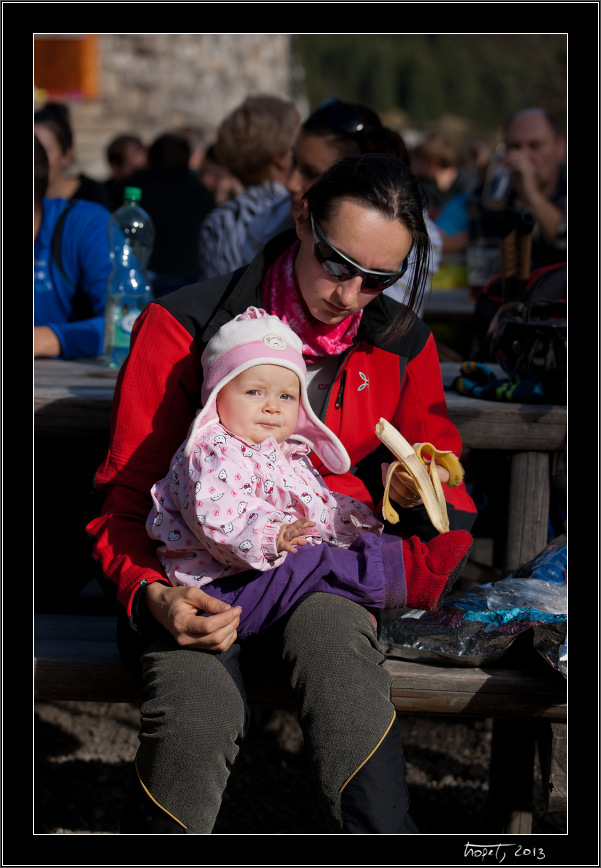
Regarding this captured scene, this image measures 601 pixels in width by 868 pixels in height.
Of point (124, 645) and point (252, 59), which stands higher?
point (252, 59)

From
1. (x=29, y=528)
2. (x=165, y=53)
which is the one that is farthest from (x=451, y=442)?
(x=165, y=53)

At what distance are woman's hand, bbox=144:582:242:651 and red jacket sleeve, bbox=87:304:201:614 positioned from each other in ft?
0.80

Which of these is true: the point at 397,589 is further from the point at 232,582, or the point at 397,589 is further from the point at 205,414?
the point at 205,414

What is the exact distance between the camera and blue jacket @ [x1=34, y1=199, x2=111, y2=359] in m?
3.39

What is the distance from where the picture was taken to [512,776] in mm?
2471

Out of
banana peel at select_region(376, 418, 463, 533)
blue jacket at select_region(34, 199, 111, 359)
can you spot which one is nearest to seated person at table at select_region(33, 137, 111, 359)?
blue jacket at select_region(34, 199, 111, 359)

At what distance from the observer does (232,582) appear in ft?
6.27

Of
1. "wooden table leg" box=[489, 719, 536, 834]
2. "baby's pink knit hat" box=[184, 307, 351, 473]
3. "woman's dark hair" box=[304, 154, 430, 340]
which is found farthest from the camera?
"wooden table leg" box=[489, 719, 536, 834]

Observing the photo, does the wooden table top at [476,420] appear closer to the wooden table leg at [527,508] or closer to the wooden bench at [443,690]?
the wooden table leg at [527,508]

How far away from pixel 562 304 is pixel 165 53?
73.5ft

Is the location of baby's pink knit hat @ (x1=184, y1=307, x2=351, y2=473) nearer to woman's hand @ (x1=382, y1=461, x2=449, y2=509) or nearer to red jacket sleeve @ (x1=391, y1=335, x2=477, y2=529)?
woman's hand @ (x1=382, y1=461, x2=449, y2=509)

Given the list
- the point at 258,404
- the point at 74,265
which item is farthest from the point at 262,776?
the point at 74,265

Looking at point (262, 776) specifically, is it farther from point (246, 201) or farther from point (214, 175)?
point (214, 175)

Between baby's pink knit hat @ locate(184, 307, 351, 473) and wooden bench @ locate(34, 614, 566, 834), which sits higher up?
baby's pink knit hat @ locate(184, 307, 351, 473)
